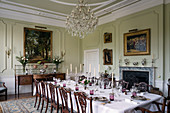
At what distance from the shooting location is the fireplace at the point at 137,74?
4.37 meters

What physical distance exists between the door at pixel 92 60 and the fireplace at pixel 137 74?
160cm

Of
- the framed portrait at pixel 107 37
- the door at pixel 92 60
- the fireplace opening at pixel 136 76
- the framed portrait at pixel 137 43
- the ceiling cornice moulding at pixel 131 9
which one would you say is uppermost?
the ceiling cornice moulding at pixel 131 9

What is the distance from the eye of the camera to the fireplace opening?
14.9ft

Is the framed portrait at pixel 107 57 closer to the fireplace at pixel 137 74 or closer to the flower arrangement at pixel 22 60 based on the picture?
the fireplace at pixel 137 74

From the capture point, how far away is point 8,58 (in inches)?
214

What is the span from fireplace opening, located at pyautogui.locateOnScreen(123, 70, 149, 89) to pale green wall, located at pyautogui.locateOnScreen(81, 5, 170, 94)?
0.29 meters

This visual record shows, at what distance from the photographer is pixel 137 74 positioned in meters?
4.79

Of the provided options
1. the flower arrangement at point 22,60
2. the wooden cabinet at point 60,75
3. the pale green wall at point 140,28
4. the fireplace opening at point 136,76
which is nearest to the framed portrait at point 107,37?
the pale green wall at point 140,28

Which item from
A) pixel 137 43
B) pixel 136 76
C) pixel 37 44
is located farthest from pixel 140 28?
pixel 37 44

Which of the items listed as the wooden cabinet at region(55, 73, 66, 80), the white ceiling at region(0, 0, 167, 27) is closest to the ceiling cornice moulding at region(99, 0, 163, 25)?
the white ceiling at region(0, 0, 167, 27)

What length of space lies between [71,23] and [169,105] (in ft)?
10.5

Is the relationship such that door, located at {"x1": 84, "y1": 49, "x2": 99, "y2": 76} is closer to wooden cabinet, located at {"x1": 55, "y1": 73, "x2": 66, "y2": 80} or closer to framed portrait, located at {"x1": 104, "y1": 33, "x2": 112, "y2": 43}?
framed portrait, located at {"x1": 104, "y1": 33, "x2": 112, "y2": 43}

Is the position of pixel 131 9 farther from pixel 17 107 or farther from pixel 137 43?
pixel 17 107

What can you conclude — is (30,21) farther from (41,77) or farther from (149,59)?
(149,59)
